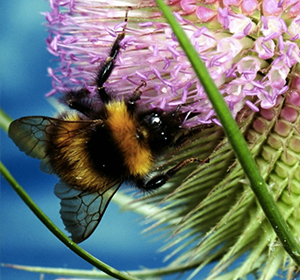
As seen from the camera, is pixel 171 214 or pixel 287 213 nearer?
pixel 287 213

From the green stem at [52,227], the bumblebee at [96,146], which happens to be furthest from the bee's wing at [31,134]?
the green stem at [52,227]

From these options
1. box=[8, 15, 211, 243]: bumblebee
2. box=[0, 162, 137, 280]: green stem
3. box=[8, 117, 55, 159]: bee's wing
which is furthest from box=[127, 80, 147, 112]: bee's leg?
box=[0, 162, 137, 280]: green stem

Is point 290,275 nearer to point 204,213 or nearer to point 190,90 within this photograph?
point 204,213

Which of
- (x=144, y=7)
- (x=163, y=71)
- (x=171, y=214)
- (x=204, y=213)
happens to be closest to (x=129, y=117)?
(x=163, y=71)

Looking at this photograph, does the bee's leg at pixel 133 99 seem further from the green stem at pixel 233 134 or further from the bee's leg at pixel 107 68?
the green stem at pixel 233 134

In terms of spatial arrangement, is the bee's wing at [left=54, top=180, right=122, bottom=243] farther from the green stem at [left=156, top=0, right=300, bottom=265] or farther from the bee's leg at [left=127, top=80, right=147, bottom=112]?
the green stem at [left=156, top=0, right=300, bottom=265]

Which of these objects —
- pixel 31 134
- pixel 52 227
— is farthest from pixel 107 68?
pixel 52 227
